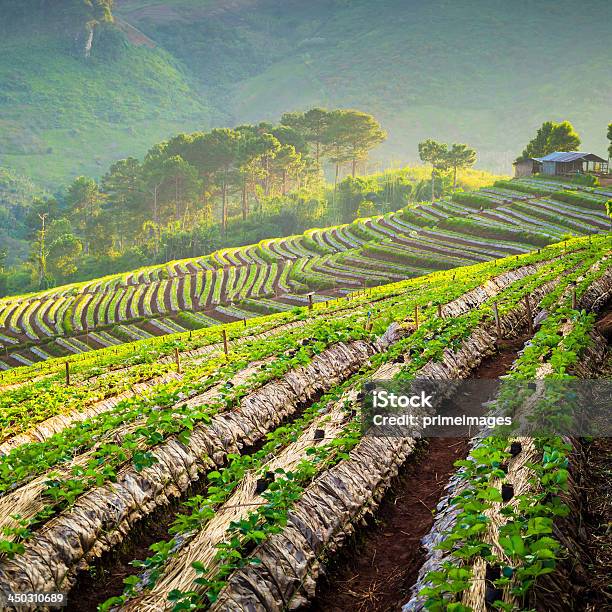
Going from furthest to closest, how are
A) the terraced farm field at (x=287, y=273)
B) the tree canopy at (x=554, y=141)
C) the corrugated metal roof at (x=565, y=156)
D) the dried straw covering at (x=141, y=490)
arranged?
the tree canopy at (x=554, y=141) → the corrugated metal roof at (x=565, y=156) → the terraced farm field at (x=287, y=273) → the dried straw covering at (x=141, y=490)

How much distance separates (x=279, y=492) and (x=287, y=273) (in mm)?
65183

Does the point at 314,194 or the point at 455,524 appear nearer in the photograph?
the point at 455,524

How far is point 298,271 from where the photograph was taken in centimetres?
7356

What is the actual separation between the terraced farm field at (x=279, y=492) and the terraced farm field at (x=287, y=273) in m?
43.3

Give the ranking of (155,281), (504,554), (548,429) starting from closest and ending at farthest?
(504,554) → (548,429) → (155,281)

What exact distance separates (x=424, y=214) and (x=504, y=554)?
84533mm

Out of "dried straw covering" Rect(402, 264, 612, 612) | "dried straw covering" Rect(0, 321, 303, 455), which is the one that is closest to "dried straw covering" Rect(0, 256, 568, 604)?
"dried straw covering" Rect(0, 321, 303, 455)

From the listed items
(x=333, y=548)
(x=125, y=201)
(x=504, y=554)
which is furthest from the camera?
(x=125, y=201)

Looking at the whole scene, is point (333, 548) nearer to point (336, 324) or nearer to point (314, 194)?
point (336, 324)

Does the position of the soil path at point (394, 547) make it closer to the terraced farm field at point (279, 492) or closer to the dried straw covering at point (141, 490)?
the terraced farm field at point (279, 492)

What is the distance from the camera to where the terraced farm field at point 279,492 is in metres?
8.10

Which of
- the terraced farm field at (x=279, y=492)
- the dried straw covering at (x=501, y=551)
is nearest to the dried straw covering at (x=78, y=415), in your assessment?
the terraced farm field at (x=279, y=492)

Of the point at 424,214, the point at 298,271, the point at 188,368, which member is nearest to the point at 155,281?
the point at 298,271

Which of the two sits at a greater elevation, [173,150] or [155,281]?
[173,150]
